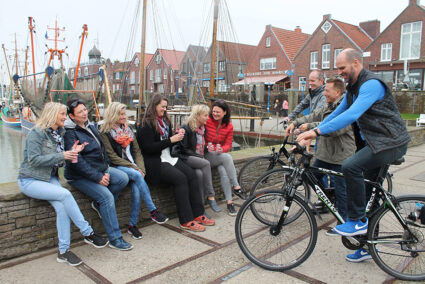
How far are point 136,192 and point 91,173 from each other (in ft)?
2.00

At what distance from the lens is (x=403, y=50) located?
30.5 m

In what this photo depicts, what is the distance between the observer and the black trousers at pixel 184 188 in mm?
4043

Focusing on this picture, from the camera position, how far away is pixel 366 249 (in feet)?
10.4

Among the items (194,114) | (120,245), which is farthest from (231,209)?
(120,245)

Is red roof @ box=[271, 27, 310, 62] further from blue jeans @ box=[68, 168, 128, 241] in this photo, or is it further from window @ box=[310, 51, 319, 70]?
blue jeans @ box=[68, 168, 128, 241]

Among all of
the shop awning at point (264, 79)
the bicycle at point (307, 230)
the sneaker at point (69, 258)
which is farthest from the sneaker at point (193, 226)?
the shop awning at point (264, 79)

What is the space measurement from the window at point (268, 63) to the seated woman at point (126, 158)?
128ft

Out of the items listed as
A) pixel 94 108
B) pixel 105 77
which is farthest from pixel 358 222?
pixel 94 108

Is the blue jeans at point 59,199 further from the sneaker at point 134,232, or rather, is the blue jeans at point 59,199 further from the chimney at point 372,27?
the chimney at point 372,27

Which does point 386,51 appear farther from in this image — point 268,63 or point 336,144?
point 336,144

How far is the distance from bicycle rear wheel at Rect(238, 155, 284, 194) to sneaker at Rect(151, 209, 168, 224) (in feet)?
4.60

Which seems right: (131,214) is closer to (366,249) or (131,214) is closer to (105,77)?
(366,249)

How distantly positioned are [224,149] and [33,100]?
21.1 m

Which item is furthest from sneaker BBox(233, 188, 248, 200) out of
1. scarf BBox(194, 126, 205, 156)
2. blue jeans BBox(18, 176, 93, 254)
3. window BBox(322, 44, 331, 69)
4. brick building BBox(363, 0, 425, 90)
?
window BBox(322, 44, 331, 69)
